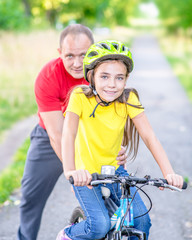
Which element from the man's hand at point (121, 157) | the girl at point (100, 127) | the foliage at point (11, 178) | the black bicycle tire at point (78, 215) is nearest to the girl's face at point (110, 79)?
the girl at point (100, 127)

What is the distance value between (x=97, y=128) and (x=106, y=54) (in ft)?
1.68

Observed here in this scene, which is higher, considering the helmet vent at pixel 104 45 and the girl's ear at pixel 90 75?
the helmet vent at pixel 104 45

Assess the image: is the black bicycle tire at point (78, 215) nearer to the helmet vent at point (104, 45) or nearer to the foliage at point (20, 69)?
the helmet vent at point (104, 45)

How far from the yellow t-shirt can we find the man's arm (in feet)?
1.19

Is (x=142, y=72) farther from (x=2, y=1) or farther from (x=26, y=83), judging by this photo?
(x=2, y=1)

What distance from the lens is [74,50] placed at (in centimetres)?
328

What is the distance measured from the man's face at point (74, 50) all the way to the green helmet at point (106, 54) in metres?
0.44

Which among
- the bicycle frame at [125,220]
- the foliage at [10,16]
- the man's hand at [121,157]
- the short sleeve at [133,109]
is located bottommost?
the bicycle frame at [125,220]

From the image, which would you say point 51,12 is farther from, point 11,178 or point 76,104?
point 76,104

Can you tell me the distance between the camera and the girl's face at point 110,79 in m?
2.77

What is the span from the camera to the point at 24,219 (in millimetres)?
3666

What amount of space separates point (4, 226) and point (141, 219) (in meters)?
2.16

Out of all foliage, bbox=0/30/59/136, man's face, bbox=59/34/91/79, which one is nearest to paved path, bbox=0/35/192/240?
man's face, bbox=59/34/91/79

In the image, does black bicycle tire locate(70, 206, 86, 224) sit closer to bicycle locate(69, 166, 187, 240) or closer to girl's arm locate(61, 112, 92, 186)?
bicycle locate(69, 166, 187, 240)
